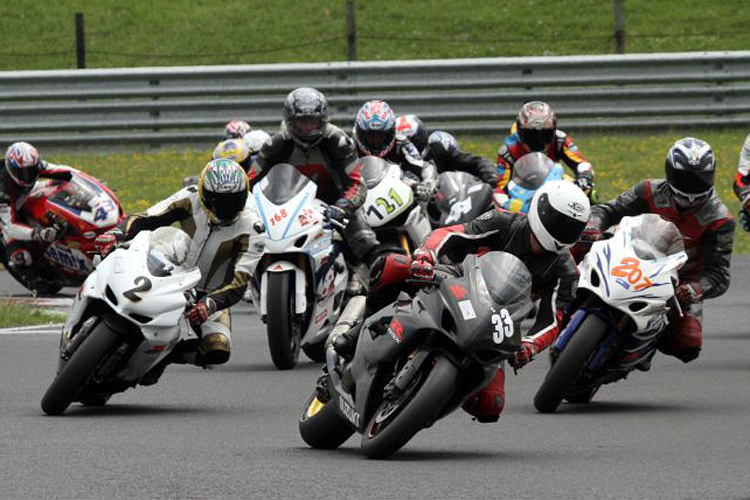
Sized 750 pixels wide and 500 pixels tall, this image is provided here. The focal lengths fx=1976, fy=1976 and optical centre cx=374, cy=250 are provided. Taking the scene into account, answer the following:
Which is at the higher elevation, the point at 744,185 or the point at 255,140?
the point at 744,185

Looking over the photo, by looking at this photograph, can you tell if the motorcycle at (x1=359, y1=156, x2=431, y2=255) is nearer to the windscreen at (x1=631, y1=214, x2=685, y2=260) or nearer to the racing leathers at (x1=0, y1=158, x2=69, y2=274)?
the windscreen at (x1=631, y1=214, x2=685, y2=260)

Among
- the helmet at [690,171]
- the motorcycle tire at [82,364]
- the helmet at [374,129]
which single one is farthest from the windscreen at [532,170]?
the motorcycle tire at [82,364]

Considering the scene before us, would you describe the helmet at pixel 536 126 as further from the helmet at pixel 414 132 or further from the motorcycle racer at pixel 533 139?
the helmet at pixel 414 132

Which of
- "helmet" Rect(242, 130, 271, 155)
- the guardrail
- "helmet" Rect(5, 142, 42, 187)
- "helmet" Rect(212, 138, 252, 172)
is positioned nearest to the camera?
"helmet" Rect(212, 138, 252, 172)

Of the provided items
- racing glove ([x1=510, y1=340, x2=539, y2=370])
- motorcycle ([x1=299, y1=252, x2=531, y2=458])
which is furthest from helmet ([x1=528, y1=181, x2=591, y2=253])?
motorcycle ([x1=299, y1=252, x2=531, y2=458])

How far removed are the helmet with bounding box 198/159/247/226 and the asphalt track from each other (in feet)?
3.67

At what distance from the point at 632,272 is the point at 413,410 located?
9.06ft

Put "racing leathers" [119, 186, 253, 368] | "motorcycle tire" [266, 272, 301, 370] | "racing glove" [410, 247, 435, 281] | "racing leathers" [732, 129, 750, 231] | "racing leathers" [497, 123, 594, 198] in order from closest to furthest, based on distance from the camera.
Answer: "racing glove" [410, 247, 435, 281], "racing leathers" [119, 186, 253, 368], "motorcycle tire" [266, 272, 301, 370], "racing leathers" [732, 129, 750, 231], "racing leathers" [497, 123, 594, 198]

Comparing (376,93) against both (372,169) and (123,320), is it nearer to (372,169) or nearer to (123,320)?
(372,169)

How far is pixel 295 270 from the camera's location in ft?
43.0

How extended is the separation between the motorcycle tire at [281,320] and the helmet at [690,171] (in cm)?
258

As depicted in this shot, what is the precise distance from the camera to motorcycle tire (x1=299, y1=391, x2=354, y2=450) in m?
9.10

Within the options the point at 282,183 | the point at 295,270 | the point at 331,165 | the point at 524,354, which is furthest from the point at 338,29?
the point at 524,354

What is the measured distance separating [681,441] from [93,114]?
673 inches
